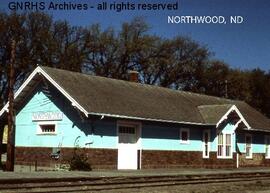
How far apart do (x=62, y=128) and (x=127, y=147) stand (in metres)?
3.33

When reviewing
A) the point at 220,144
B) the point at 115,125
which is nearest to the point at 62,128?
the point at 115,125

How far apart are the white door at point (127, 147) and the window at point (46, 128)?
10.9 ft

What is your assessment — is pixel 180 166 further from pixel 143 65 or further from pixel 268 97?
pixel 268 97

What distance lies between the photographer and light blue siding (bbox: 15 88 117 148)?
77.4 ft

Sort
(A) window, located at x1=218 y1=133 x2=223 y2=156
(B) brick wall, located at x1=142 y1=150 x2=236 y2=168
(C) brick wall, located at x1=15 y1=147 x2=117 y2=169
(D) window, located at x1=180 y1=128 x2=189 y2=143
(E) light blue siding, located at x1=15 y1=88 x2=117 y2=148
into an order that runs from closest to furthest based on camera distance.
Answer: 1. (C) brick wall, located at x1=15 y1=147 x2=117 y2=169
2. (E) light blue siding, located at x1=15 y1=88 x2=117 y2=148
3. (B) brick wall, located at x1=142 y1=150 x2=236 y2=168
4. (D) window, located at x1=180 y1=128 x2=189 y2=143
5. (A) window, located at x1=218 y1=133 x2=223 y2=156

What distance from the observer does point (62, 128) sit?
2467 centimetres

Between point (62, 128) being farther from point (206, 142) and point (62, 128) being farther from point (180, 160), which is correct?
point (206, 142)

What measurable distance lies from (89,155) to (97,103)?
2.45 m

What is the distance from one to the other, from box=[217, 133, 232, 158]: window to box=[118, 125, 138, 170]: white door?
23.2 ft

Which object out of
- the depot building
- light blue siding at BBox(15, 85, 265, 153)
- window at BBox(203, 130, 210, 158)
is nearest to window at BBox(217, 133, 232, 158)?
the depot building

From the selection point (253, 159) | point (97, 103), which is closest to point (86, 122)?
point (97, 103)

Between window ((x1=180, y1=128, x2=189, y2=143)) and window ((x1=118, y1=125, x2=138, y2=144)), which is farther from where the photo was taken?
window ((x1=180, y1=128, x2=189, y2=143))

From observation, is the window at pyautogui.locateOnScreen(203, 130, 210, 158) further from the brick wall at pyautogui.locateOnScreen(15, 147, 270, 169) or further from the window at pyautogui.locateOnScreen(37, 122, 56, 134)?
the window at pyautogui.locateOnScreen(37, 122, 56, 134)

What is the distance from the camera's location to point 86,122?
23.6m
